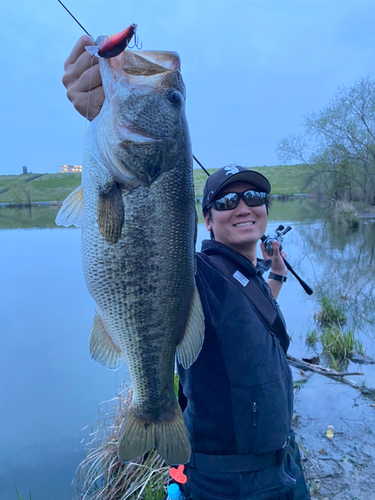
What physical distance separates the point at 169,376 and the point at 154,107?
4.11 ft

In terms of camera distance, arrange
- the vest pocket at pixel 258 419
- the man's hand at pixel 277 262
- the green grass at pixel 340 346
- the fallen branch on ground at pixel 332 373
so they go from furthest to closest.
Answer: the green grass at pixel 340 346, the fallen branch on ground at pixel 332 373, the man's hand at pixel 277 262, the vest pocket at pixel 258 419

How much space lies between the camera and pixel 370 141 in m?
23.9

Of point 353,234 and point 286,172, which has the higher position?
point 286,172

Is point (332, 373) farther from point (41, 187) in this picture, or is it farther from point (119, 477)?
point (41, 187)

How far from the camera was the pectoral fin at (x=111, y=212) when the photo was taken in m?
1.47

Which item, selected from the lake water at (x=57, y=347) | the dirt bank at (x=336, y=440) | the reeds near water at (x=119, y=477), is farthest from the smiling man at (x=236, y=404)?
the lake water at (x=57, y=347)

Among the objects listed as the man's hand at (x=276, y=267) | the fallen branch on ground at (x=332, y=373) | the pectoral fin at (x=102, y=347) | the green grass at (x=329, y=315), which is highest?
the man's hand at (x=276, y=267)

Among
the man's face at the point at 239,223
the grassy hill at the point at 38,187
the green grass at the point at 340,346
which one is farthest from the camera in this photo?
the grassy hill at the point at 38,187

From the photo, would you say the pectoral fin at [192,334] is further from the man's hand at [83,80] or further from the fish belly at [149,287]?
the man's hand at [83,80]

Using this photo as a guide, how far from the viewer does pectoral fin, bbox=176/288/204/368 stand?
1.62 meters

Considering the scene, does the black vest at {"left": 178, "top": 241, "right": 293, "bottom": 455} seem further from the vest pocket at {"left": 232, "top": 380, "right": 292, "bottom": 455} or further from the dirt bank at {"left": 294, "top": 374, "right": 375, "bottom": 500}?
the dirt bank at {"left": 294, "top": 374, "right": 375, "bottom": 500}

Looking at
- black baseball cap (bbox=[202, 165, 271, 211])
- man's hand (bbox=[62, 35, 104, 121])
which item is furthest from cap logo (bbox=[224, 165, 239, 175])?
man's hand (bbox=[62, 35, 104, 121])

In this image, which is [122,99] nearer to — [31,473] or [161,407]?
[161,407]

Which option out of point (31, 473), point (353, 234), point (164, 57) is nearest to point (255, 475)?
point (164, 57)
